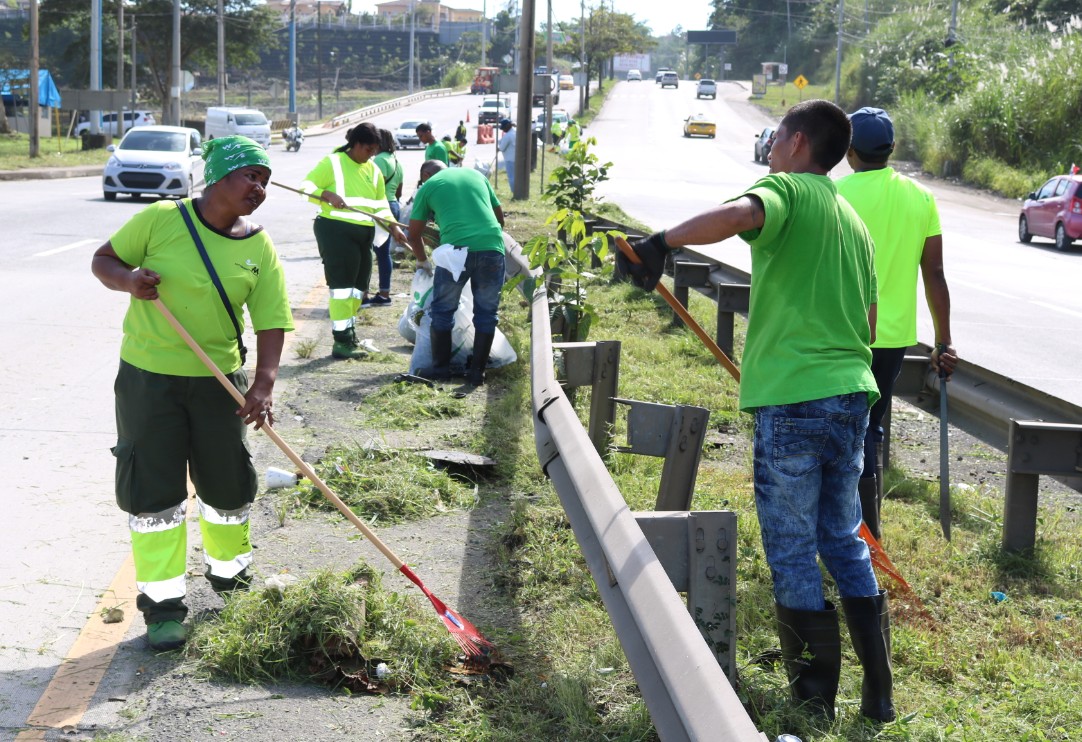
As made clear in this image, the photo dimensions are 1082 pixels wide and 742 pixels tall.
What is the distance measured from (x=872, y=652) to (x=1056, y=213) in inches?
892

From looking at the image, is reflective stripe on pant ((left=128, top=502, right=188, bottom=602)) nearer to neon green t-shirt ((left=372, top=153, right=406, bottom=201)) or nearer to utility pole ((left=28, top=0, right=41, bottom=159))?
neon green t-shirt ((left=372, top=153, right=406, bottom=201))

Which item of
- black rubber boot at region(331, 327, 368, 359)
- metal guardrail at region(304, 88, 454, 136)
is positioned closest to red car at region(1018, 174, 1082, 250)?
black rubber boot at region(331, 327, 368, 359)

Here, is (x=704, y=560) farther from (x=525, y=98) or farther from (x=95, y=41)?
(x=95, y=41)

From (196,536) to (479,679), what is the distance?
206 cm

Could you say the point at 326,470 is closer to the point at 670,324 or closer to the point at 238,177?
the point at 238,177

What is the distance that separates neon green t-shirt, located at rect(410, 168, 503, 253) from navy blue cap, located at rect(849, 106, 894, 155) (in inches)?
174

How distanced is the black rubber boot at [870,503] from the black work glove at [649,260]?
7.19 ft

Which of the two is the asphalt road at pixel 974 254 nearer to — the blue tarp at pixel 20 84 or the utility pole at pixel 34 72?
the utility pole at pixel 34 72

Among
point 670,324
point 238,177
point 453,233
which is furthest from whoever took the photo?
point 670,324

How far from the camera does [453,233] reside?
9.46 meters

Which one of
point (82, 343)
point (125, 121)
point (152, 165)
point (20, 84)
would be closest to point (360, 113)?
point (20, 84)

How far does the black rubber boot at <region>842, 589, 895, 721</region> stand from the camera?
13.2 ft

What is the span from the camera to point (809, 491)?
3.96 meters

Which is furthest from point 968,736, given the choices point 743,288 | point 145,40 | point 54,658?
point 145,40
